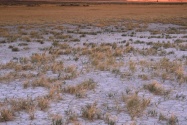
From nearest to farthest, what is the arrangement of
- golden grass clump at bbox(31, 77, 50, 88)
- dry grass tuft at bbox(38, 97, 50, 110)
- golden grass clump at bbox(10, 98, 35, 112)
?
golden grass clump at bbox(10, 98, 35, 112) < dry grass tuft at bbox(38, 97, 50, 110) < golden grass clump at bbox(31, 77, 50, 88)

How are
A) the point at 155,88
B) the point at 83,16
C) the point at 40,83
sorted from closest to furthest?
1. the point at 155,88
2. the point at 40,83
3. the point at 83,16

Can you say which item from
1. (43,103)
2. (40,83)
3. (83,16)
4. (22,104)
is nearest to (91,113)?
(43,103)

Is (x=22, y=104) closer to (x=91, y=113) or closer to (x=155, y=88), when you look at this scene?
(x=91, y=113)

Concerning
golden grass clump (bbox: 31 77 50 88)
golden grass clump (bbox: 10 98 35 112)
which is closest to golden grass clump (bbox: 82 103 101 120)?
golden grass clump (bbox: 10 98 35 112)

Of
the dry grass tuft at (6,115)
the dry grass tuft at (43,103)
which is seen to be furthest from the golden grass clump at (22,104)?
the dry grass tuft at (6,115)

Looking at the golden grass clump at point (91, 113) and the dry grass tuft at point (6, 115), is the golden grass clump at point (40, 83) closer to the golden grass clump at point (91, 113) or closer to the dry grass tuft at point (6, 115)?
the golden grass clump at point (91, 113)

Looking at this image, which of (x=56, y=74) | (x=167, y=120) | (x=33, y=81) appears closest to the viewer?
(x=167, y=120)

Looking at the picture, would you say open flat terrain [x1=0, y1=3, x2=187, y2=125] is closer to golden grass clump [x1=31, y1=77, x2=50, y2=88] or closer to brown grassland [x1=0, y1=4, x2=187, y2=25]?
golden grass clump [x1=31, y1=77, x2=50, y2=88]

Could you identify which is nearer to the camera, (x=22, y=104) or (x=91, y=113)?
(x=91, y=113)

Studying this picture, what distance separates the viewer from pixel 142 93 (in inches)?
349

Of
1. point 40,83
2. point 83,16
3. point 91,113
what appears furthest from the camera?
point 83,16

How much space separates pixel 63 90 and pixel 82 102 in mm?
1118

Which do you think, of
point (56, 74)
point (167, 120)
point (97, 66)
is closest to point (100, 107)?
point (167, 120)

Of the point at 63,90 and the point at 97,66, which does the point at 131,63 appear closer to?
the point at 97,66
